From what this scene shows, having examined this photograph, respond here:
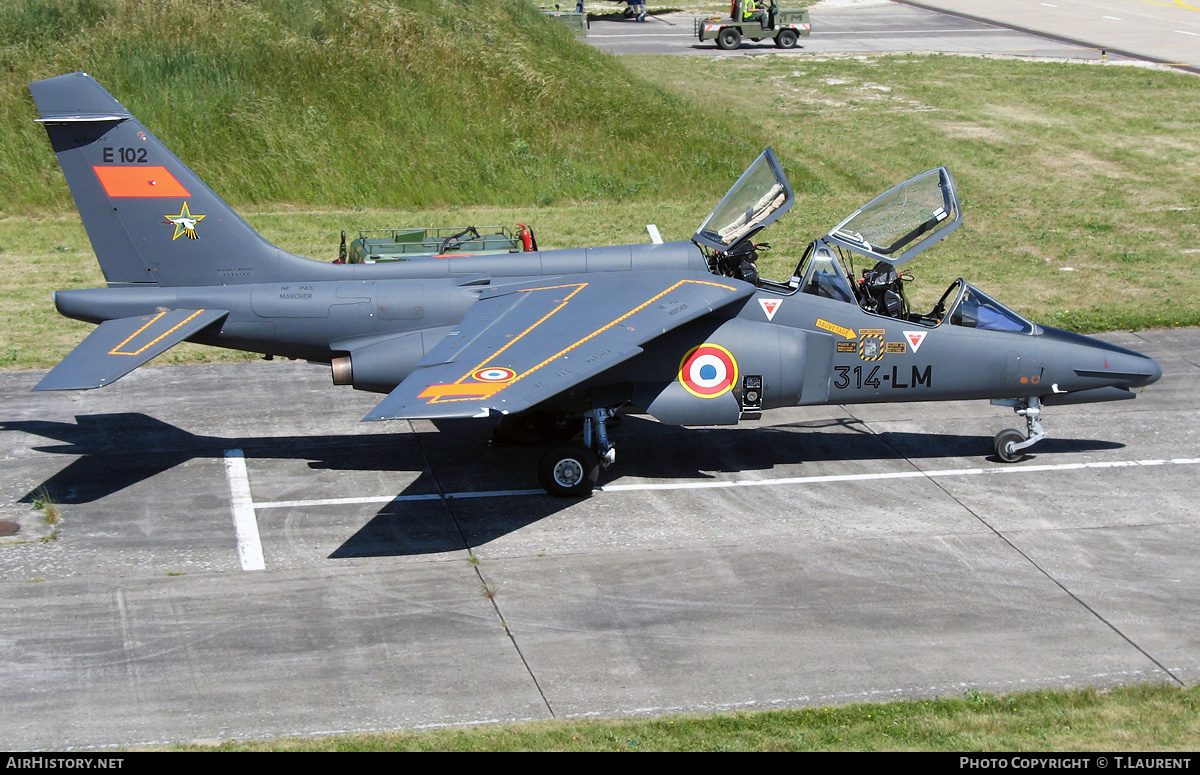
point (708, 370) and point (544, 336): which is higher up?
point (544, 336)

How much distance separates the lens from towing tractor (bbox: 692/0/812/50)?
44562 millimetres

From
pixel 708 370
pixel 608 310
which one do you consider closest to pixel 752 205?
pixel 708 370

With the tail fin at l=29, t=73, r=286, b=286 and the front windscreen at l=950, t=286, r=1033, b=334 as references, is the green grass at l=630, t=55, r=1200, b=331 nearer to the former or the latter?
the front windscreen at l=950, t=286, r=1033, b=334

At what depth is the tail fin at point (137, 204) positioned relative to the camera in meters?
13.9

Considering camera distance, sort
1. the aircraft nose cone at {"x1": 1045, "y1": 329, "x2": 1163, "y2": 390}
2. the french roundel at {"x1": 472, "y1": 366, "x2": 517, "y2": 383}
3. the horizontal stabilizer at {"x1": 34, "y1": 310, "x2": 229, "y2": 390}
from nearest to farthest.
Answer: the french roundel at {"x1": 472, "y1": 366, "x2": 517, "y2": 383} → the horizontal stabilizer at {"x1": 34, "y1": 310, "x2": 229, "y2": 390} → the aircraft nose cone at {"x1": 1045, "y1": 329, "x2": 1163, "y2": 390}

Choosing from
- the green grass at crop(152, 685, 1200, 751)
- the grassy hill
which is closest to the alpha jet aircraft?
the green grass at crop(152, 685, 1200, 751)

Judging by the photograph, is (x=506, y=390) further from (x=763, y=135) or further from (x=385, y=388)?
(x=763, y=135)

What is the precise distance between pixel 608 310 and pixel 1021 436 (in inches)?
225

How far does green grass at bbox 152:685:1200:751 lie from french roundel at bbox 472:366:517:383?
3.78 metres

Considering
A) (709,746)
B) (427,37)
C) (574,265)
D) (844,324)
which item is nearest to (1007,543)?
(844,324)

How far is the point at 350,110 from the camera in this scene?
28844 millimetres

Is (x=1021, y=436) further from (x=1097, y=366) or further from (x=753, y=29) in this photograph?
(x=753, y=29)

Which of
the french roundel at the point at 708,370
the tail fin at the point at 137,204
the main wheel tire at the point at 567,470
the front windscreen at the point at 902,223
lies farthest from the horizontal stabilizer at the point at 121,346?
the front windscreen at the point at 902,223

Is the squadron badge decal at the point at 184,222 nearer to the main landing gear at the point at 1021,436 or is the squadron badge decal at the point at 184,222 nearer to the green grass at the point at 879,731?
the green grass at the point at 879,731
